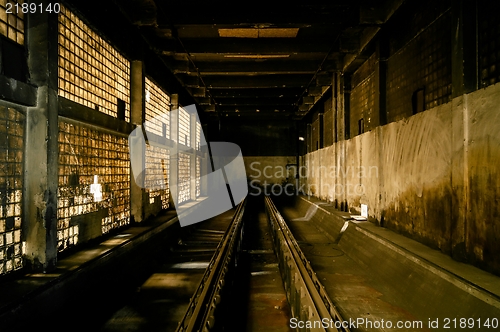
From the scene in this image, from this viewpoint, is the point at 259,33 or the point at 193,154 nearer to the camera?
the point at 259,33

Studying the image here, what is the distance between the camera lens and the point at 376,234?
22.9ft

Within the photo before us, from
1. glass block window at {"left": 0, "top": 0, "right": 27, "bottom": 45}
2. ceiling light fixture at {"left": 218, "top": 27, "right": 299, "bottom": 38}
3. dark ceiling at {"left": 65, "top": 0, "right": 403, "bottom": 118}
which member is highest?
ceiling light fixture at {"left": 218, "top": 27, "right": 299, "bottom": 38}

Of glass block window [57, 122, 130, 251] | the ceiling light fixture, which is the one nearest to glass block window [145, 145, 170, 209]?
glass block window [57, 122, 130, 251]

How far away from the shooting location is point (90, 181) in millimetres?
5879

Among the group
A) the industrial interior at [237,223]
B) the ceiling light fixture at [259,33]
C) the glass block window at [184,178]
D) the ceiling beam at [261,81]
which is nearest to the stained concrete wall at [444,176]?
the industrial interior at [237,223]

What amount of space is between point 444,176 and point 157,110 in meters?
8.39

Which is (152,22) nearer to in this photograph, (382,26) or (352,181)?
(382,26)

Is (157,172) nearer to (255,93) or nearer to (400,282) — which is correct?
(255,93)

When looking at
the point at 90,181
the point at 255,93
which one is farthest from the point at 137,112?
the point at 255,93

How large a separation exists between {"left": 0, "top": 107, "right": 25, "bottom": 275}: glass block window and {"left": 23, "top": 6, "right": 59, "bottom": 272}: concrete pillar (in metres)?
0.09

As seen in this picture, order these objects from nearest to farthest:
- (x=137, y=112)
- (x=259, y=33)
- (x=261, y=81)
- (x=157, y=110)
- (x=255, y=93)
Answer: (x=137, y=112) → (x=259, y=33) → (x=157, y=110) → (x=261, y=81) → (x=255, y=93)

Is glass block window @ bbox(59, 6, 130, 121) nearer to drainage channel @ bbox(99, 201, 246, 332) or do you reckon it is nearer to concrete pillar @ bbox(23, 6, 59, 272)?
concrete pillar @ bbox(23, 6, 59, 272)

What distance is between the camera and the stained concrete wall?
425 centimetres

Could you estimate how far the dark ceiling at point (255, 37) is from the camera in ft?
23.6
